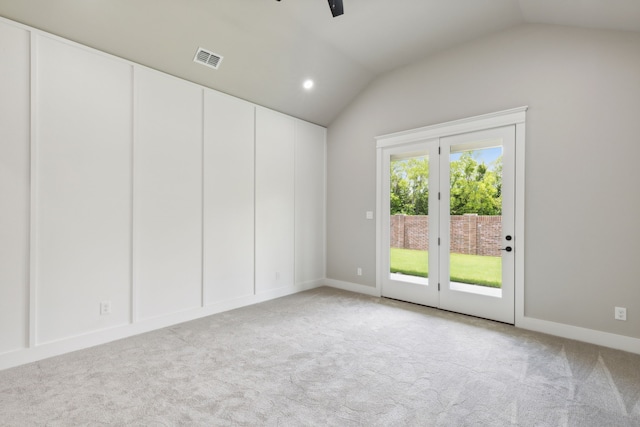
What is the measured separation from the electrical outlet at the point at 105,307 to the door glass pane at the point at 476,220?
408 cm

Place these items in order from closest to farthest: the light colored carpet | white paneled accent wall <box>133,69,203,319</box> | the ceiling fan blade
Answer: the light colored carpet < the ceiling fan blade < white paneled accent wall <box>133,69,203,319</box>

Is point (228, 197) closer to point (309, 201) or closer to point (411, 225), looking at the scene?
point (309, 201)

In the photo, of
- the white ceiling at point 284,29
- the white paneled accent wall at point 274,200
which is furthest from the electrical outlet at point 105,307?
the white ceiling at point 284,29

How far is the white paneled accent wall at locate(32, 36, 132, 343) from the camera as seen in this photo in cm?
284

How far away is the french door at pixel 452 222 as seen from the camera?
3.79m

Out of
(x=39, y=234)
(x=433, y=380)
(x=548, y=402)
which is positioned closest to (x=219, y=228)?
(x=39, y=234)

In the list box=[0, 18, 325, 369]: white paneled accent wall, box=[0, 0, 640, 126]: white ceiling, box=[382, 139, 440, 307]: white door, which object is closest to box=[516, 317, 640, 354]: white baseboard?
box=[382, 139, 440, 307]: white door

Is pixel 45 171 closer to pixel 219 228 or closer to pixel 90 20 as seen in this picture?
pixel 90 20

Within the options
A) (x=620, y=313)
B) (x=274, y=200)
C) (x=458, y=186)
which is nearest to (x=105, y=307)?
(x=274, y=200)

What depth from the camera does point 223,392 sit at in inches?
91.5

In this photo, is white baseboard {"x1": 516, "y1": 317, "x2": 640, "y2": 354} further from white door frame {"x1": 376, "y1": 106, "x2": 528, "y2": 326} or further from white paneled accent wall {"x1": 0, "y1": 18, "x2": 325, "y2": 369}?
white paneled accent wall {"x1": 0, "y1": 18, "x2": 325, "y2": 369}

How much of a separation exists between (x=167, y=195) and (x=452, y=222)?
3.64m

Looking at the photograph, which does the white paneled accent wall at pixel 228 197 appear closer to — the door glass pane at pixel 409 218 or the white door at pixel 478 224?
the door glass pane at pixel 409 218

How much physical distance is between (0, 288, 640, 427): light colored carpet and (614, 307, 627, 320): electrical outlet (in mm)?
346
